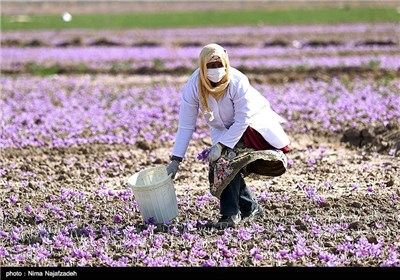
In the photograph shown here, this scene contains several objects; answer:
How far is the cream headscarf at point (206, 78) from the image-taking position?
645cm

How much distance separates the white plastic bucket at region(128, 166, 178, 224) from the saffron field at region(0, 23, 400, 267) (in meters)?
0.09

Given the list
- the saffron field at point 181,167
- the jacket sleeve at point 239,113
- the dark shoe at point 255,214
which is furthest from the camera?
the dark shoe at point 255,214

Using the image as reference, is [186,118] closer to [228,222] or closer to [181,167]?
[228,222]

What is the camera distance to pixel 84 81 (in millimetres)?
17438

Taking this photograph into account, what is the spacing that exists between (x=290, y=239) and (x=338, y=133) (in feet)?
16.1

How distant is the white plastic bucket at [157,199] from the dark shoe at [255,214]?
62 cm

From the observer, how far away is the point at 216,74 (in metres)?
6.45

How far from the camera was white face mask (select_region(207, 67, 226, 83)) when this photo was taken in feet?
21.2

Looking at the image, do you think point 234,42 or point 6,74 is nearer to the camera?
point 6,74

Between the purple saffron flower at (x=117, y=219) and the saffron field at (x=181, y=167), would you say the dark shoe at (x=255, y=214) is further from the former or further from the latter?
the purple saffron flower at (x=117, y=219)

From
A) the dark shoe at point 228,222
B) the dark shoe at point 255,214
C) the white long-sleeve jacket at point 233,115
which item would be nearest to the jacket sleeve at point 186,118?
the white long-sleeve jacket at point 233,115

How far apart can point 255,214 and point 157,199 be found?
36.2 inches

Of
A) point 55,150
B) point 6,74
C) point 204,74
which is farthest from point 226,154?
point 6,74
